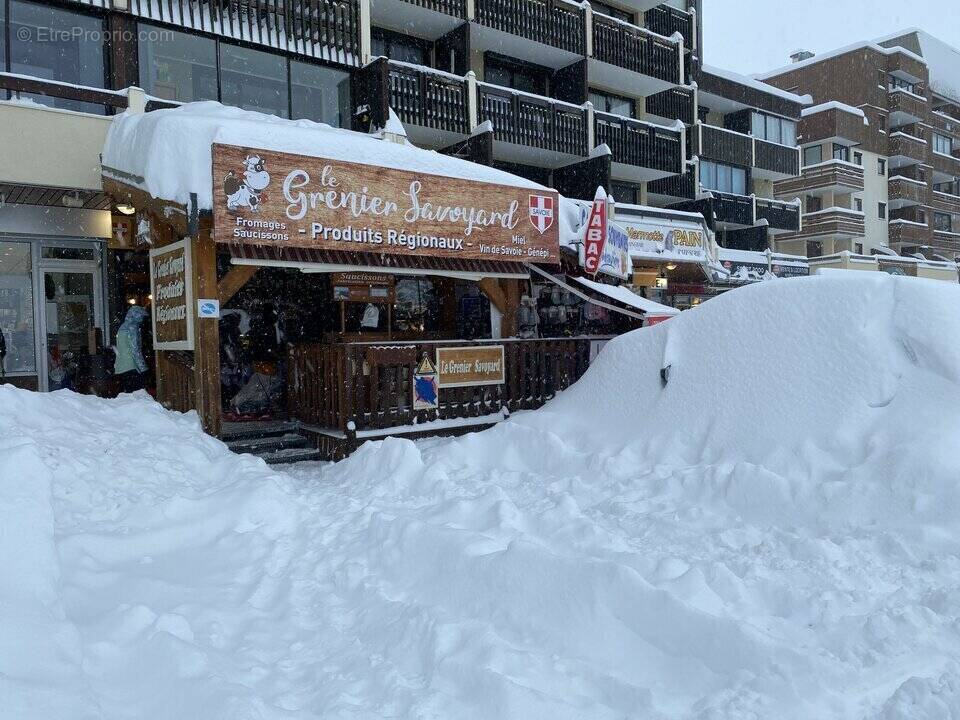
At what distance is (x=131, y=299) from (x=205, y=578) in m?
8.88

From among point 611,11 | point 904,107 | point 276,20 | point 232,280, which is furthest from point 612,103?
point 904,107

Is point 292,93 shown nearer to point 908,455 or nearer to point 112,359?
point 112,359

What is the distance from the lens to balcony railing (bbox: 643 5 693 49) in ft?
78.1

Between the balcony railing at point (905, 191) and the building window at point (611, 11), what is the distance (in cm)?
2545

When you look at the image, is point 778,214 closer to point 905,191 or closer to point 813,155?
point 813,155

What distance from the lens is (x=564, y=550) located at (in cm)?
466

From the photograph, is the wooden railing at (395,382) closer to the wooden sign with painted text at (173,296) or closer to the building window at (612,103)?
the wooden sign with painted text at (173,296)

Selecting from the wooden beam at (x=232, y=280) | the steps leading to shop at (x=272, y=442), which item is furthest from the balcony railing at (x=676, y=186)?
the wooden beam at (x=232, y=280)

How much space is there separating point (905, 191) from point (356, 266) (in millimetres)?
42334

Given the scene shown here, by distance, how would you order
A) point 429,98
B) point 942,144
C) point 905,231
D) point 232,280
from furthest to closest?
1. point 942,144
2. point 905,231
3. point 429,98
4. point 232,280

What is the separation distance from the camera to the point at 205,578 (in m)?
4.32

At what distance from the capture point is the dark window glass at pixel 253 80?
1285cm

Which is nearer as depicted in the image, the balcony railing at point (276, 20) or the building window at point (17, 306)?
the building window at point (17, 306)

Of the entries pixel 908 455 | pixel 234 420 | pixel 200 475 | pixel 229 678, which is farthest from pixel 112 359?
pixel 908 455
